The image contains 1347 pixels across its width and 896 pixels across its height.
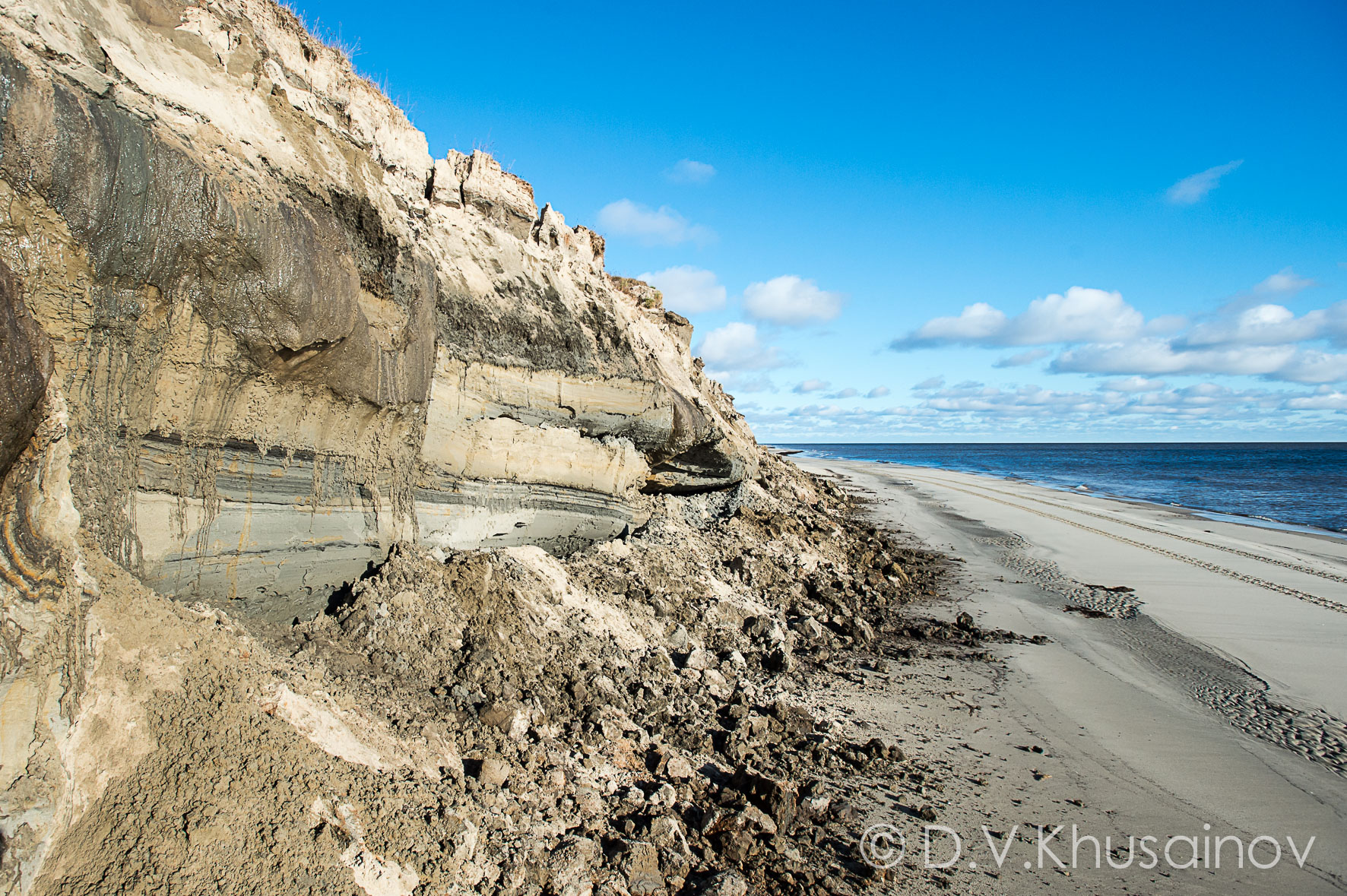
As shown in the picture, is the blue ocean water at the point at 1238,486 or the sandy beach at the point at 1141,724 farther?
the blue ocean water at the point at 1238,486

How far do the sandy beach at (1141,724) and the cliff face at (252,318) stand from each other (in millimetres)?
4546

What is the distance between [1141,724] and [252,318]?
329 inches

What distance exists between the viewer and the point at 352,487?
202 inches

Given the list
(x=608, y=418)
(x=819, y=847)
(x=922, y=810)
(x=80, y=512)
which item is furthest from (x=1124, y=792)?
(x=80, y=512)

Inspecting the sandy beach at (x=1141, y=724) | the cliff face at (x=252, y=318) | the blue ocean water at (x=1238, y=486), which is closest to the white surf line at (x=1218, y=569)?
the sandy beach at (x=1141, y=724)

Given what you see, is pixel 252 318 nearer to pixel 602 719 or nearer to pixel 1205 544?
pixel 602 719

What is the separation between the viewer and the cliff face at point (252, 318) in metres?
3.16

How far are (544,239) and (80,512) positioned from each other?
500 centimetres

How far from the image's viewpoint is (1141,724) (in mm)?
6363

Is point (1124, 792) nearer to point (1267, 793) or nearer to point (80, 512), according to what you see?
point (1267, 793)

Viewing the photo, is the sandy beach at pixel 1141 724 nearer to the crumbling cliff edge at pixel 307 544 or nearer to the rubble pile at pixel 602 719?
the rubble pile at pixel 602 719

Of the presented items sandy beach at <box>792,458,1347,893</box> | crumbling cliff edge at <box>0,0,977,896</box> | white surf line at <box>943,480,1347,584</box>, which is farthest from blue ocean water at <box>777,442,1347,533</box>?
crumbling cliff edge at <box>0,0,977,896</box>

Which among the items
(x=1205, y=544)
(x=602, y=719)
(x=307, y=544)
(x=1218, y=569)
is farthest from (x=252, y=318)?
(x=1205, y=544)

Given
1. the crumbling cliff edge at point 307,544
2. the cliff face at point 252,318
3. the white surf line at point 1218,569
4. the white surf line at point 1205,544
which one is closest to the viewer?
the crumbling cliff edge at point 307,544
